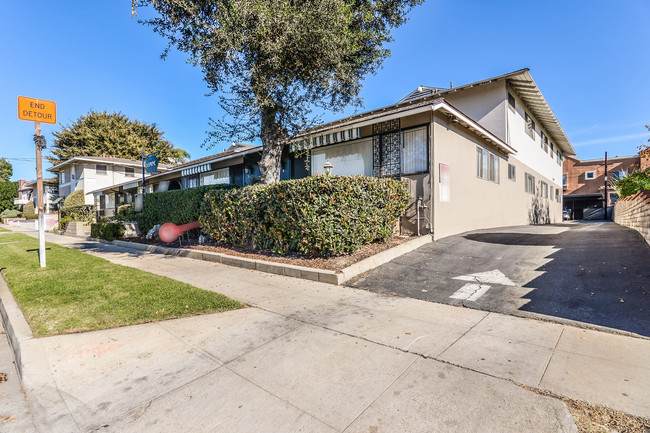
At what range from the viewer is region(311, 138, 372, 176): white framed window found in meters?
10.7

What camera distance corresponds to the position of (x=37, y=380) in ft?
8.41

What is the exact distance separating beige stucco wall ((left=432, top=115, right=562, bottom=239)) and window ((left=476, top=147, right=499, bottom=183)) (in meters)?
0.23

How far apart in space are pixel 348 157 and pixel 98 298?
28.3 ft

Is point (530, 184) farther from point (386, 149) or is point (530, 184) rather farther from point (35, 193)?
point (35, 193)

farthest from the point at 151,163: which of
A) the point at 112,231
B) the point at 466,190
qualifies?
the point at 466,190

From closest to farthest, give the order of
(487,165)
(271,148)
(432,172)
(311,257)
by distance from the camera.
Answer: (311,257) → (432,172) → (271,148) → (487,165)

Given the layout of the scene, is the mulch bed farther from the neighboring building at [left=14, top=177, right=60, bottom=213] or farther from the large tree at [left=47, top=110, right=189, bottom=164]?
the neighboring building at [left=14, top=177, right=60, bottom=213]

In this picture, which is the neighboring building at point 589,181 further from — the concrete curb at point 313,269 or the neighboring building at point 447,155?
the concrete curb at point 313,269

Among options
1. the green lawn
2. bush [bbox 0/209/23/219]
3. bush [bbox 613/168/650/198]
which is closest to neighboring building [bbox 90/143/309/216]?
the green lawn

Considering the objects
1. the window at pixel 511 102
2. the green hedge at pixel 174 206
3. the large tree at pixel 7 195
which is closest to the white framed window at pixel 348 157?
the green hedge at pixel 174 206

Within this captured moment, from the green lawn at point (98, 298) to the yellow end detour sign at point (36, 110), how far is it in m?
3.26

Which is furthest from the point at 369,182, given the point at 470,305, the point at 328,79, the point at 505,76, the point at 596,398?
the point at 505,76

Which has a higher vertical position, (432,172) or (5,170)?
(5,170)

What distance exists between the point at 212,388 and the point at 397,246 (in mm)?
5784
